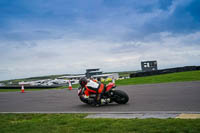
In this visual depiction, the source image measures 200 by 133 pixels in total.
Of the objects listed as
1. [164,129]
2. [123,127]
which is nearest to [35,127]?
[123,127]

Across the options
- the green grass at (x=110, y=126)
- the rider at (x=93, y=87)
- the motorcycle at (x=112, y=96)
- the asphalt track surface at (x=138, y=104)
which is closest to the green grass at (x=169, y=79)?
the asphalt track surface at (x=138, y=104)

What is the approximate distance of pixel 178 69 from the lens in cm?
3325

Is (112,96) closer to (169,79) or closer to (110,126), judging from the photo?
(110,126)

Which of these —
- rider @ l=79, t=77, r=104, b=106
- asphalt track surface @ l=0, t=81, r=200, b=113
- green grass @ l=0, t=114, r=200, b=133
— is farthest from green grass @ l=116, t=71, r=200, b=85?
green grass @ l=0, t=114, r=200, b=133

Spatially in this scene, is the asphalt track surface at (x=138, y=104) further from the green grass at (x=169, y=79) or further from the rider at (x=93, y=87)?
the green grass at (x=169, y=79)

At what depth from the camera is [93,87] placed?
33.8 feet

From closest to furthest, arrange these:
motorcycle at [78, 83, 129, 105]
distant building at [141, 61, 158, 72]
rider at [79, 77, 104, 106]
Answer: motorcycle at [78, 83, 129, 105]
rider at [79, 77, 104, 106]
distant building at [141, 61, 158, 72]

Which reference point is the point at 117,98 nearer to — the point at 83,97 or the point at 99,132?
the point at 83,97

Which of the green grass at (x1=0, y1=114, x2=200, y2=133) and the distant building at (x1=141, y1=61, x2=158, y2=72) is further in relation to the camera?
the distant building at (x1=141, y1=61, x2=158, y2=72)

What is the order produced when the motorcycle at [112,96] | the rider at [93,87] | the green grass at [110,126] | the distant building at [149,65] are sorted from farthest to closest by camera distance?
1. the distant building at [149,65]
2. the rider at [93,87]
3. the motorcycle at [112,96]
4. the green grass at [110,126]

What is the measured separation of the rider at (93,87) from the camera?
33.4 feet

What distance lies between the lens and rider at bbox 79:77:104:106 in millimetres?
10188

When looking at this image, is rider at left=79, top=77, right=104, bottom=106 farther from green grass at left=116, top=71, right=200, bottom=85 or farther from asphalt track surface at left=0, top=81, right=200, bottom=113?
green grass at left=116, top=71, right=200, bottom=85

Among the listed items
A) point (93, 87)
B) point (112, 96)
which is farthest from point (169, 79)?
point (93, 87)
